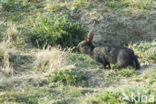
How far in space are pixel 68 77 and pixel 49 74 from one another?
1.47 feet

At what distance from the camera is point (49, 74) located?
699cm

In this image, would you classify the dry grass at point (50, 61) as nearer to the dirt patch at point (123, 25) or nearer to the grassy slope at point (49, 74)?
the grassy slope at point (49, 74)

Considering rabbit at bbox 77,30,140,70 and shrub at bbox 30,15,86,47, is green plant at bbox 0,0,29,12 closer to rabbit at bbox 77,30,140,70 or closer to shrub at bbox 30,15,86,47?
shrub at bbox 30,15,86,47

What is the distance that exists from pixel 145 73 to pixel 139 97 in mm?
2396

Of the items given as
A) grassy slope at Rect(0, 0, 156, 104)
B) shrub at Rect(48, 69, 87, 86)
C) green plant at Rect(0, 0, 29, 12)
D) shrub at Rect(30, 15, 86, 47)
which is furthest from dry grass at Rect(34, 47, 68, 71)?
green plant at Rect(0, 0, 29, 12)

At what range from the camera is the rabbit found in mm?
8172

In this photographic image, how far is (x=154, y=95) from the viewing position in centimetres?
536

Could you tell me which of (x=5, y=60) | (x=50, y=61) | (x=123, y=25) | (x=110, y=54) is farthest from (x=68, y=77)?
(x=123, y=25)

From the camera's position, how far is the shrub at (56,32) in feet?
31.8

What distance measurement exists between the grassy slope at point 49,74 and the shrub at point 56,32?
40cm

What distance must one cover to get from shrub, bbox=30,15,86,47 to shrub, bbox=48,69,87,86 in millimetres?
2671

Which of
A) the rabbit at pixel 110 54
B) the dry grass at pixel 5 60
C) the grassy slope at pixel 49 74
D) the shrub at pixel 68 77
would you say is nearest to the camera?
the grassy slope at pixel 49 74

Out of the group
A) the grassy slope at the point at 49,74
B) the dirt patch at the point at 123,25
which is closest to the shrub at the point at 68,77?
the grassy slope at the point at 49,74

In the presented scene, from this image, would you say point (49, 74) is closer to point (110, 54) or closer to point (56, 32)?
point (110, 54)
